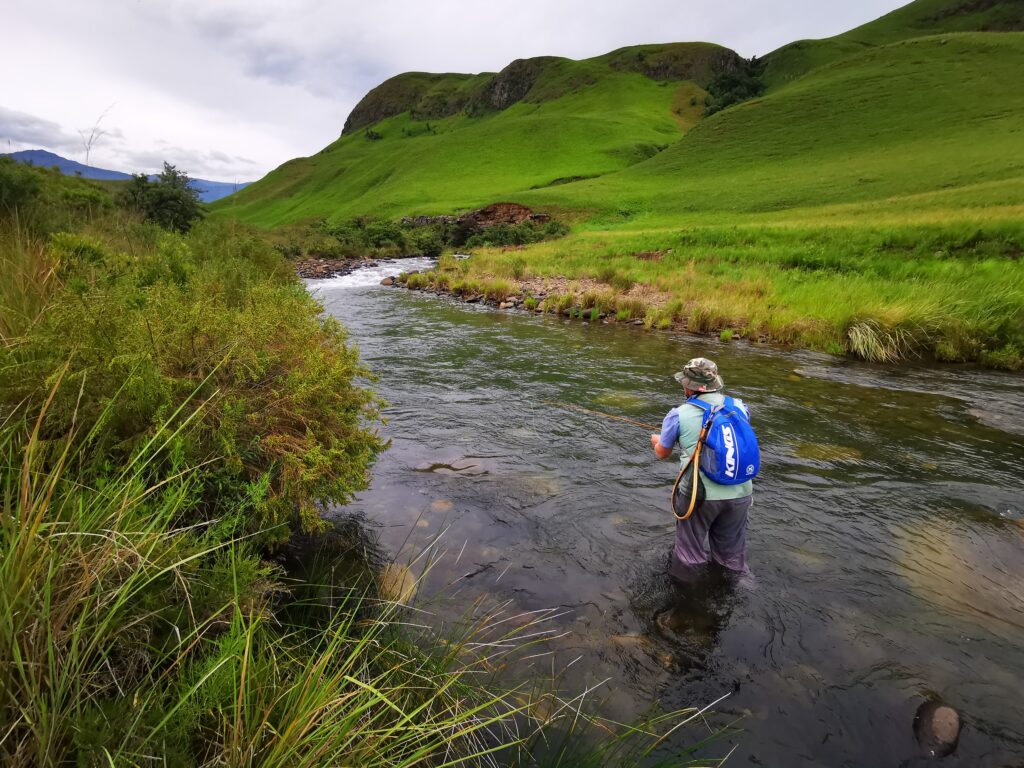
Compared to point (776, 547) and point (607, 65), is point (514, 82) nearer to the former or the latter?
point (607, 65)

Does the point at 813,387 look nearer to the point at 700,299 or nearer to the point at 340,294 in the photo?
the point at 700,299

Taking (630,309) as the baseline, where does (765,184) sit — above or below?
above

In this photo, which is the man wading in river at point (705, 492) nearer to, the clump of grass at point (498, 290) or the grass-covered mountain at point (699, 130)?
the clump of grass at point (498, 290)

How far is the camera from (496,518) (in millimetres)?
5922

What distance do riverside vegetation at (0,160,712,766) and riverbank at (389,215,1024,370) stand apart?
1282 cm

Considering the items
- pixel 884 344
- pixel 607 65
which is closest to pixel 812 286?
pixel 884 344

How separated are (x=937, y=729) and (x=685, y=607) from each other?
1810 millimetres

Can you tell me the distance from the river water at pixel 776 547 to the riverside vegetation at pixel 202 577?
0.65 meters

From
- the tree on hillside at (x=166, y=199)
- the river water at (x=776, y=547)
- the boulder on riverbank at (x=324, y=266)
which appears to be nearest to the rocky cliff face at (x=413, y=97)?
the boulder on riverbank at (x=324, y=266)

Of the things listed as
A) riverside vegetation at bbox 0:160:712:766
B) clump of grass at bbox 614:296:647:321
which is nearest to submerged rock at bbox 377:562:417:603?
riverside vegetation at bbox 0:160:712:766

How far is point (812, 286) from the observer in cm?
1595

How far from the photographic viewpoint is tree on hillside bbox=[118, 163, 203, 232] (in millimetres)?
26078

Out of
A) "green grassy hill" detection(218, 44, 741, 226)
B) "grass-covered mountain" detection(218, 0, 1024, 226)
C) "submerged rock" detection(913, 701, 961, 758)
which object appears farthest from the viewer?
"green grassy hill" detection(218, 44, 741, 226)

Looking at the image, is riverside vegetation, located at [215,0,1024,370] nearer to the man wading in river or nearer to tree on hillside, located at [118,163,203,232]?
the man wading in river
